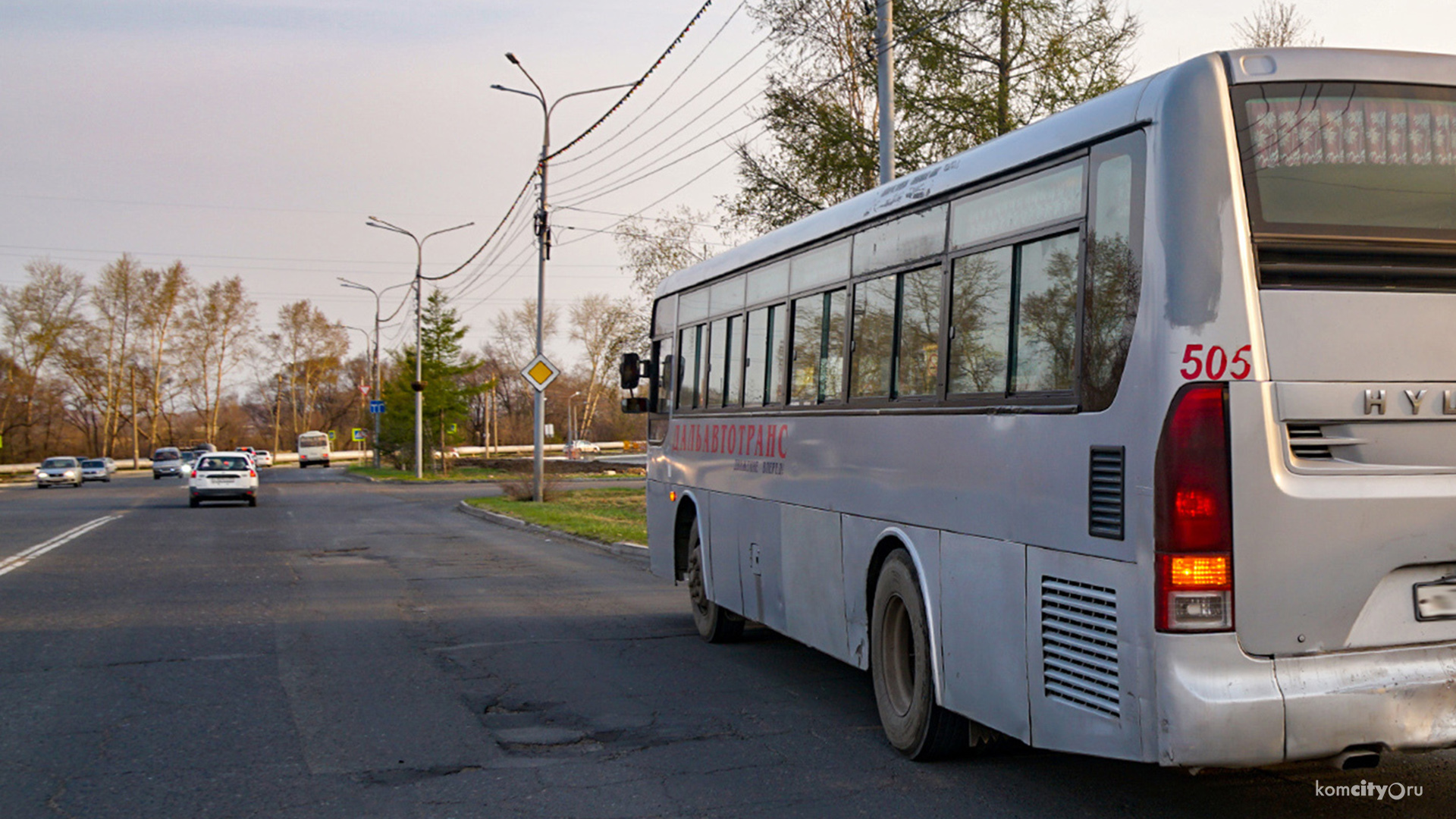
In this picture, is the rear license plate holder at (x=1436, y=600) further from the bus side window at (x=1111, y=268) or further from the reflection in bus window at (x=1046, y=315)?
the reflection in bus window at (x=1046, y=315)

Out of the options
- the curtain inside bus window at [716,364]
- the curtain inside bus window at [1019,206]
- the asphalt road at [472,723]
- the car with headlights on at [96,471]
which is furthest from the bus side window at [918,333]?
the car with headlights on at [96,471]

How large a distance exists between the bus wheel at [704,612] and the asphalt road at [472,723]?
14cm

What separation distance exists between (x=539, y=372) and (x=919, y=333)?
892 inches

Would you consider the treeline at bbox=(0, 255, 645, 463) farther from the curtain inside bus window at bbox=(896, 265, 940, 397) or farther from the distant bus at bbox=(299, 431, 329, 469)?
the curtain inside bus window at bbox=(896, 265, 940, 397)

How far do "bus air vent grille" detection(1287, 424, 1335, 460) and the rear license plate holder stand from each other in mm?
615

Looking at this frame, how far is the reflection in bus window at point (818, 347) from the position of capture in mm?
7863

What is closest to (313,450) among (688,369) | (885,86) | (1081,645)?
(885,86)

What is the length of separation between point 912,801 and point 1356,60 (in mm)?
3501

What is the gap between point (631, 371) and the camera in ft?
41.3

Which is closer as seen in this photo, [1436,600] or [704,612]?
[1436,600]

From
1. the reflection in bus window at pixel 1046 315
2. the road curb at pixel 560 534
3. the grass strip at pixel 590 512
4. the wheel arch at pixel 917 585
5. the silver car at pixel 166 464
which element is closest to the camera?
the reflection in bus window at pixel 1046 315

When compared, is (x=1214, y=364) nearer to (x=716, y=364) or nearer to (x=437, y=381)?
(x=716, y=364)

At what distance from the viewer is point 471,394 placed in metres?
58.1

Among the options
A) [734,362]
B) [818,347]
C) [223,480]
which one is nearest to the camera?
[818,347]
